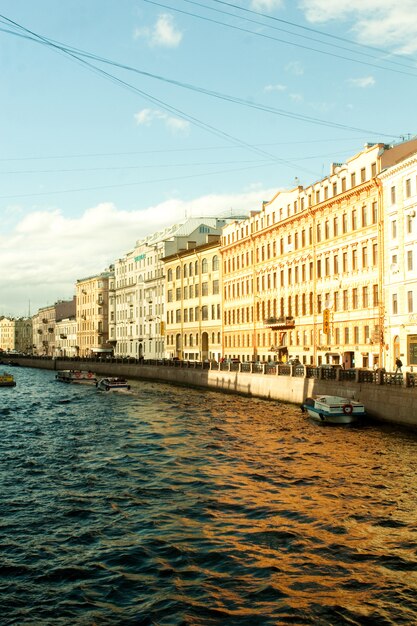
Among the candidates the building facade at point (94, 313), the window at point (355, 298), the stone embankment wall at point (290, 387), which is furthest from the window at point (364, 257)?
the building facade at point (94, 313)

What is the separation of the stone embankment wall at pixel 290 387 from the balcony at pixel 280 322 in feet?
24.8

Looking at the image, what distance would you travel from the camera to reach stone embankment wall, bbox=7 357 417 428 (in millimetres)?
32812

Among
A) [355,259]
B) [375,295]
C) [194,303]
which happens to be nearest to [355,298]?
[355,259]

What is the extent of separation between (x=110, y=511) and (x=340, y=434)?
53.5ft

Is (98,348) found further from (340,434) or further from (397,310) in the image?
(340,434)

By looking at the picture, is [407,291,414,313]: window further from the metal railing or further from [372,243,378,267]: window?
the metal railing

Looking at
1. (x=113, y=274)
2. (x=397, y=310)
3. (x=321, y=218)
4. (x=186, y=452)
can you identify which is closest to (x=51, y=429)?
(x=186, y=452)

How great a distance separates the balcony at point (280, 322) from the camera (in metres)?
64.6

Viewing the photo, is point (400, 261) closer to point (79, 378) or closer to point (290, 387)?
point (290, 387)

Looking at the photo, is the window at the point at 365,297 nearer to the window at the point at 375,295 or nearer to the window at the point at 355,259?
the window at the point at 375,295

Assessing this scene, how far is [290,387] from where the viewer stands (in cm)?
4666

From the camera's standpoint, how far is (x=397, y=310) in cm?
4756

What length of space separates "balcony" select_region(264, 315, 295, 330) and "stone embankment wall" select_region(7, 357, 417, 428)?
757cm

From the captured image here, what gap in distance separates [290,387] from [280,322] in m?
19.9
